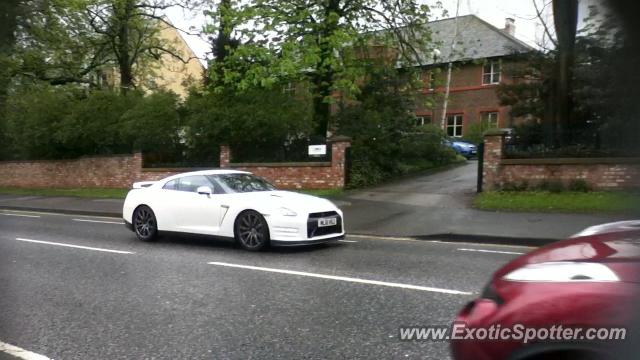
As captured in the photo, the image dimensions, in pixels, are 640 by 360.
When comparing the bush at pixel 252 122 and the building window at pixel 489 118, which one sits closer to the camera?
the bush at pixel 252 122

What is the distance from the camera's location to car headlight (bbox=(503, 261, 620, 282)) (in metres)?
2.26

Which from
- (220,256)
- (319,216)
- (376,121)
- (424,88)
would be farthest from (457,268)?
(424,88)

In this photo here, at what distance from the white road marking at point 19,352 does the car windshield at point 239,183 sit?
531cm

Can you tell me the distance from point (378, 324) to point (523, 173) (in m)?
11.1

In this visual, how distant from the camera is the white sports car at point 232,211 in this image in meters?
8.68

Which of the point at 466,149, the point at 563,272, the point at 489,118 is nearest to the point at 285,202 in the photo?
the point at 563,272

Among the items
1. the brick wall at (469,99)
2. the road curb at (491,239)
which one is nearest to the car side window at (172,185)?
the road curb at (491,239)

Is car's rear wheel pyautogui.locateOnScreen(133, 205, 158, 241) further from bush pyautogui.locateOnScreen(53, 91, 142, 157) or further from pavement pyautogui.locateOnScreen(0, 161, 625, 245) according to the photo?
bush pyautogui.locateOnScreen(53, 91, 142, 157)

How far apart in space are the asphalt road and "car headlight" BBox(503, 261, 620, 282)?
1.63m

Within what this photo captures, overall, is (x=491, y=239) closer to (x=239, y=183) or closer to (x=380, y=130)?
(x=239, y=183)

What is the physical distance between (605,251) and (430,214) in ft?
34.7

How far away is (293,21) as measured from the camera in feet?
58.7

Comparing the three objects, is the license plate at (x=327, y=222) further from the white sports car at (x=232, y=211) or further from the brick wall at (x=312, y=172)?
the brick wall at (x=312, y=172)

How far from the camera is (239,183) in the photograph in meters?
9.84
